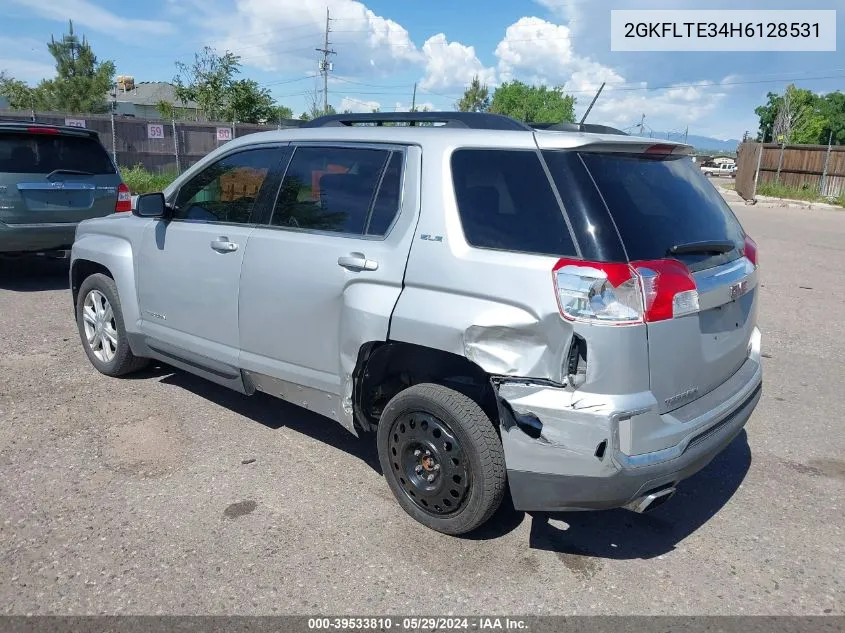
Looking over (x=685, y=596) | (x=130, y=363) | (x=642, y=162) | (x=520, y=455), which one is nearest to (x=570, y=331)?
(x=520, y=455)

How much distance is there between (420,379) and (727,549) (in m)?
1.66

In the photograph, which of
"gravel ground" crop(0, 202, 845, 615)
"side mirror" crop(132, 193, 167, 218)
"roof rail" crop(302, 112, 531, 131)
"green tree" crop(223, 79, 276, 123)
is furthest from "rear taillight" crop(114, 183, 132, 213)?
"green tree" crop(223, 79, 276, 123)

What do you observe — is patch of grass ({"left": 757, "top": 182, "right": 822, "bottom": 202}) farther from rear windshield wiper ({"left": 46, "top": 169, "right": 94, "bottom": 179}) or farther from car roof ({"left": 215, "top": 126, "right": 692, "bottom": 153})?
car roof ({"left": 215, "top": 126, "right": 692, "bottom": 153})

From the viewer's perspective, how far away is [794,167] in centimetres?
2925

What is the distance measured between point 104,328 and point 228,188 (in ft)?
5.74

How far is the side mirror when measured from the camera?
14.7 feet

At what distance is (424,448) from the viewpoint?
330 centimetres

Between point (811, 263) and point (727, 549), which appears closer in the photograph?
point (727, 549)

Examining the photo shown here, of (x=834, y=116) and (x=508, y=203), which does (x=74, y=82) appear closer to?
(x=508, y=203)

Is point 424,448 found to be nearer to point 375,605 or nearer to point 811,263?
point 375,605

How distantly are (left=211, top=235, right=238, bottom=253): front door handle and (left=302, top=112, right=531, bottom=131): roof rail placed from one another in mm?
872

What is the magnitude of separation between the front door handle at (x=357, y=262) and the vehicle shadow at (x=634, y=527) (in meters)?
1.53

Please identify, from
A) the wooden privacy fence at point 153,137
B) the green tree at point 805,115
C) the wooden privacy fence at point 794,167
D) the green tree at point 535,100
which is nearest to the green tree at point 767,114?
the green tree at point 805,115

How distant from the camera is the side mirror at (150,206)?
4.48 metres
